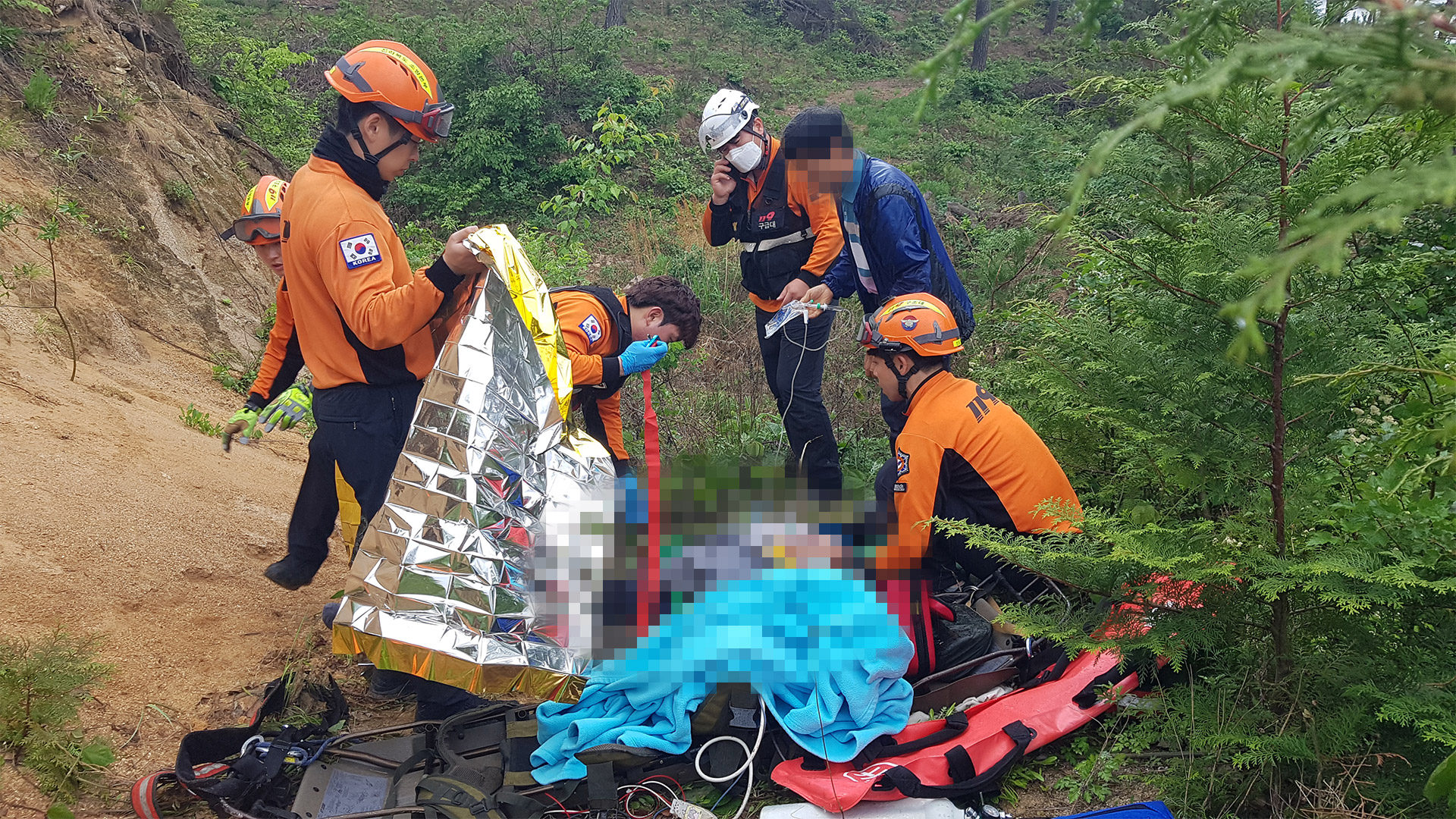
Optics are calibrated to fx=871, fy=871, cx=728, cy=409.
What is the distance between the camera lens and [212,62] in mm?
9484

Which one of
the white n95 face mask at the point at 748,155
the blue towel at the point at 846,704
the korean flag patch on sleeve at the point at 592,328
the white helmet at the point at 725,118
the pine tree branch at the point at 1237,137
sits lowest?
the blue towel at the point at 846,704

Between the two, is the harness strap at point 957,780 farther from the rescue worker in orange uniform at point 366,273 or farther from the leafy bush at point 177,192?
the leafy bush at point 177,192

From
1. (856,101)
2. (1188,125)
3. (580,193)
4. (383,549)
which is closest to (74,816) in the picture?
(383,549)

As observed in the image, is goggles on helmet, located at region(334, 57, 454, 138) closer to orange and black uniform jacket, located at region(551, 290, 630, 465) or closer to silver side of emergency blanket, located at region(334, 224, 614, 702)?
silver side of emergency blanket, located at region(334, 224, 614, 702)

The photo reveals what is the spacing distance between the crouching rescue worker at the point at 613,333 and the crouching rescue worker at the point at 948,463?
1.05 metres

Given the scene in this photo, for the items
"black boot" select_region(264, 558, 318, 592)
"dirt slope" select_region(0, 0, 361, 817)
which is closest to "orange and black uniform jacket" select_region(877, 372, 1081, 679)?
"black boot" select_region(264, 558, 318, 592)

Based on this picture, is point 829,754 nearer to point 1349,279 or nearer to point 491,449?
point 491,449

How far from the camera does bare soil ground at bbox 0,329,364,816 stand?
119 inches

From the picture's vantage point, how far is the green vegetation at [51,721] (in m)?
2.46

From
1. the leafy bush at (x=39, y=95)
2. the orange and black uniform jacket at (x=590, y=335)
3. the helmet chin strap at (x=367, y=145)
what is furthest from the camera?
the leafy bush at (x=39, y=95)

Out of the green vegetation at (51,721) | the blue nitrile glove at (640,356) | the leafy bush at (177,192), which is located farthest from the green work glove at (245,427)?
the leafy bush at (177,192)

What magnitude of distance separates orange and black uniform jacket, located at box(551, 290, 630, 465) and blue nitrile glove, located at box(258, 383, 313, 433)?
1.02 meters

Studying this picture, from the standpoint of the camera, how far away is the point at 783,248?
184 inches

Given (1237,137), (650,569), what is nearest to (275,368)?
(650,569)
